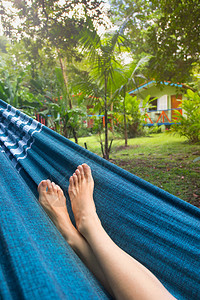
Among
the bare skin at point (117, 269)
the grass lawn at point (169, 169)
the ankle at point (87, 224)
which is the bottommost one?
the grass lawn at point (169, 169)

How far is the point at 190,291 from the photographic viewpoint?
734 mm

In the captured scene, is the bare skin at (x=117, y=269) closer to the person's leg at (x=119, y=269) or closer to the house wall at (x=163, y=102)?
the person's leg at (x=119, y=269)

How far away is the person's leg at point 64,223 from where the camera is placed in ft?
2.30

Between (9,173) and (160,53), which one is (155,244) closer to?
(9,173)

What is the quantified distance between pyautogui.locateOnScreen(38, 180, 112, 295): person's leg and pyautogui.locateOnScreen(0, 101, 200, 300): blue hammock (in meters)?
0.05

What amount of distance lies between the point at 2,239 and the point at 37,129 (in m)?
0.93

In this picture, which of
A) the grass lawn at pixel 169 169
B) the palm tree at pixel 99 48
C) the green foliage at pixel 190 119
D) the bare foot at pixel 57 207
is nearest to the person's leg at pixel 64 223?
the bare foot at pixel 57 207

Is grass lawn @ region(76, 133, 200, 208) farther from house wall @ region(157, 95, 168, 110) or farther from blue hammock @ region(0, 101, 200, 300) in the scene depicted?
house wall @ region(157, 95, 168, 110)

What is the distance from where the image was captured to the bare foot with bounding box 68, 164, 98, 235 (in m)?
0.86

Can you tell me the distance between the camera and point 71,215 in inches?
39.4

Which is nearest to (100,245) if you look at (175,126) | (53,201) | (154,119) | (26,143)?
(53,201)

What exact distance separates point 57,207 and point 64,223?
111 millimetres

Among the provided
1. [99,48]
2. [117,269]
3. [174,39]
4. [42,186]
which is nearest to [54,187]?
[42,186]

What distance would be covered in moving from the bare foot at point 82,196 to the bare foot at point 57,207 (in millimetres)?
38
